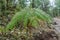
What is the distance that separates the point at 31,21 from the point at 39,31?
0.88ft

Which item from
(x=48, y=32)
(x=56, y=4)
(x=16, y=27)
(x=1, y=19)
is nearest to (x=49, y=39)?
(x=48, y=32)

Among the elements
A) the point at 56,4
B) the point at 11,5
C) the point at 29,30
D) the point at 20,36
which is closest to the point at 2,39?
the point at 20,36

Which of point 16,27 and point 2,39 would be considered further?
point 16,27

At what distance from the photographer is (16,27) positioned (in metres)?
4.22

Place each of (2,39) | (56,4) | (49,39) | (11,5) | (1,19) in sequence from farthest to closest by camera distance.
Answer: (56,4)
(11,5)
(1,19)
(49,39)
(2,39)

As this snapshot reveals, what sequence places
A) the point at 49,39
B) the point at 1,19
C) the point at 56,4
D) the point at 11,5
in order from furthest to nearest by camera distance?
the point at 56,4 → the point at 11,5 → the point at 1,19 → the point at 49,39

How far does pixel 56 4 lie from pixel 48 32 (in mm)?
11045

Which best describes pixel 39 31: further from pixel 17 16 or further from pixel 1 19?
pixel 1 19

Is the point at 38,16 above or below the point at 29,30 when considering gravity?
above

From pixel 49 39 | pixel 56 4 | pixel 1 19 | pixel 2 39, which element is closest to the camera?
pixel 2 39

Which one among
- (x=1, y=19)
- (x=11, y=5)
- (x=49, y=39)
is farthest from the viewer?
(x=11, y=5)

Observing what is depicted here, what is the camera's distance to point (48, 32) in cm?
405

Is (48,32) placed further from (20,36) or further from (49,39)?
(20,36)

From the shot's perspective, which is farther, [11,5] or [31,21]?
[11,5]
